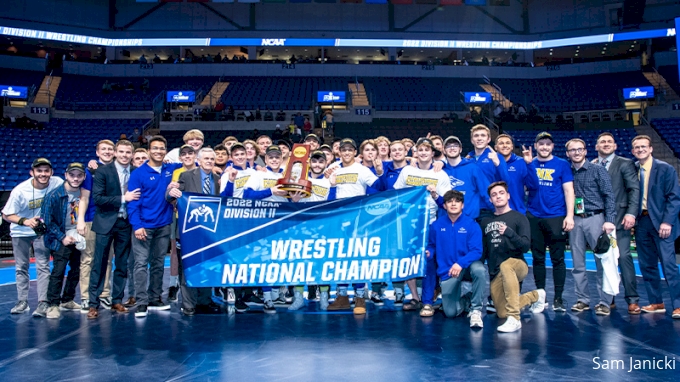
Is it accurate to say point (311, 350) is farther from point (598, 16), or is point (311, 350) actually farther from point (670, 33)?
point (598, 16)

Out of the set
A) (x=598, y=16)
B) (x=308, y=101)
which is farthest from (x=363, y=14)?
(x=598, y=16)

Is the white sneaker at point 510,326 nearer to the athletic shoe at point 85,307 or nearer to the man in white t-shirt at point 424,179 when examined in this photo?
the man in white t-shirt at point 424,179

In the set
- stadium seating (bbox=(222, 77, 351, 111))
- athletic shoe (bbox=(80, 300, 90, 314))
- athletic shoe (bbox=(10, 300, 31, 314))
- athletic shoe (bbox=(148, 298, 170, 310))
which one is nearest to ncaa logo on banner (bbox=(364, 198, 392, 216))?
athletic shoe (bbox=(148, 298, 170, 310))

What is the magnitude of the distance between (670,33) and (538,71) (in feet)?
23.9

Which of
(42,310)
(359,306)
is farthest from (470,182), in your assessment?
(42,310)

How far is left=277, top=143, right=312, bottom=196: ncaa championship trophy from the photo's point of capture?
559 cm

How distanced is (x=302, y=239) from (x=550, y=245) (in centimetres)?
305

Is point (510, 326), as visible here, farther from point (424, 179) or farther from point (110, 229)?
point (110, 229)

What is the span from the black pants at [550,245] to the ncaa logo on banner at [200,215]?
3.89m

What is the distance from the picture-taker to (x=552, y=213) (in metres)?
6.00

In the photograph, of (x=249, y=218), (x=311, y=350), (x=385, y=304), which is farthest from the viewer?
(x=385, y=304)

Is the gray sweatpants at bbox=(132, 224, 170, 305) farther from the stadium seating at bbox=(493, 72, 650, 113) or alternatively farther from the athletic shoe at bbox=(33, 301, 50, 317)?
the stadium seating at bbox=(493, 72, 650, 113)

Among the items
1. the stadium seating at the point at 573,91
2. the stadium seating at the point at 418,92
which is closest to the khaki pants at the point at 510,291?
the stadium seating at the point at 418,92

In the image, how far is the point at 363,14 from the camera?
33062mm
